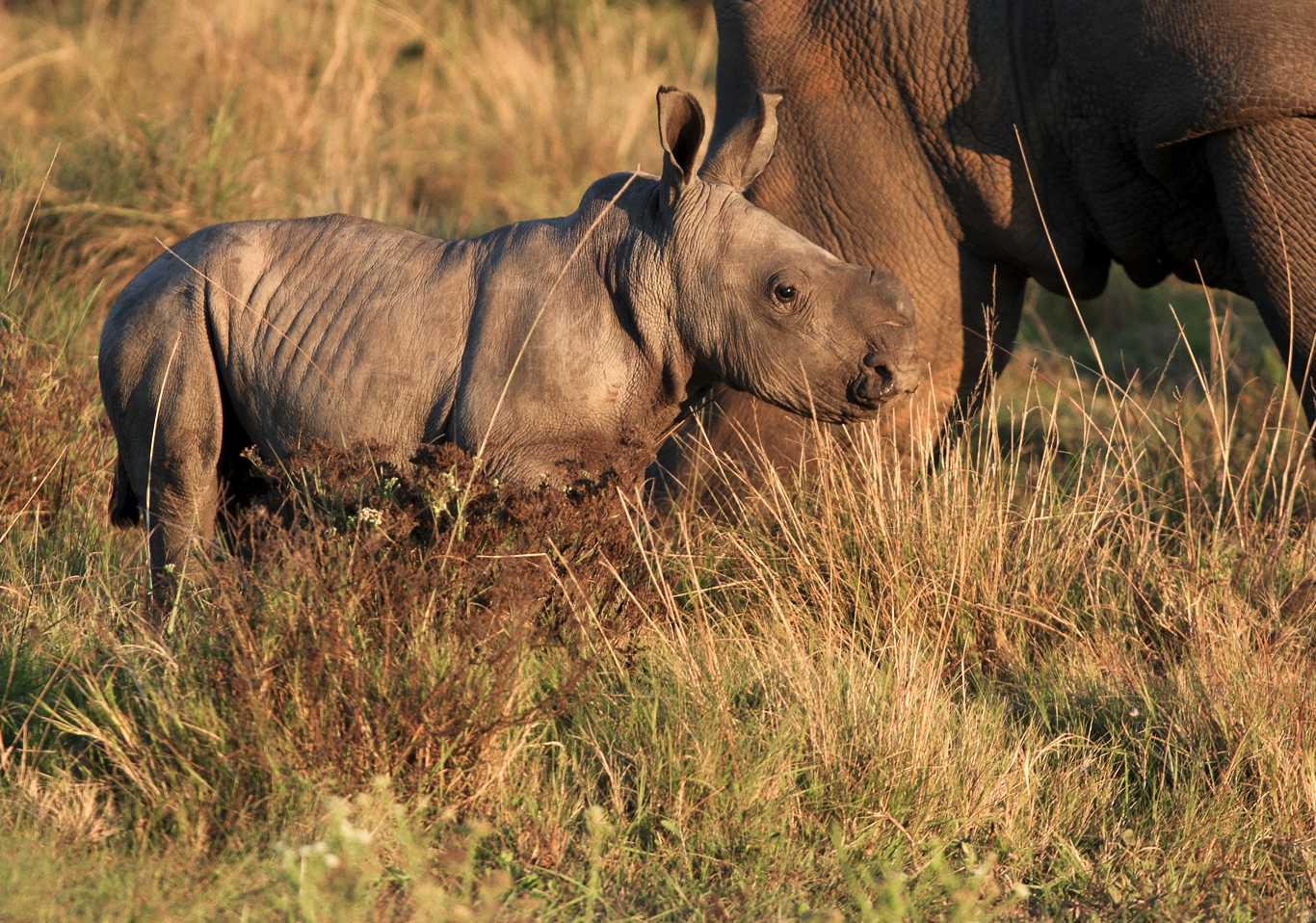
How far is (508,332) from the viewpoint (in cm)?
347

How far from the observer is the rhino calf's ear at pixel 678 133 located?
11.0 ft

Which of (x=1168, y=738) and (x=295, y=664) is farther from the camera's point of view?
(x=1168, y=738)

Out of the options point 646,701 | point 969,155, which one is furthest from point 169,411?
point 969,155

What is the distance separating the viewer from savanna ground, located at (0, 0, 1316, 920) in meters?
2.96

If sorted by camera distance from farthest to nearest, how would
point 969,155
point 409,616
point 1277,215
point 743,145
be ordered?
point 969,155
point 1277,215
point 743,145
point 409,616

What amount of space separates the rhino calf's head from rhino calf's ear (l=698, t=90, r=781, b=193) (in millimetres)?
157

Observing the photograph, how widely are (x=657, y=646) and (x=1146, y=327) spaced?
6074 millimetres

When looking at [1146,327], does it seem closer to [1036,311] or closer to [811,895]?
[1036,311]

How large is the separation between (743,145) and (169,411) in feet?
5.32

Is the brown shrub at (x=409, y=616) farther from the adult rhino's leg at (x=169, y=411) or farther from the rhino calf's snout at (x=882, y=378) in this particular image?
the rhino calf's snout at (x=882, y=378)

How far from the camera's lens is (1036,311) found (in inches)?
357

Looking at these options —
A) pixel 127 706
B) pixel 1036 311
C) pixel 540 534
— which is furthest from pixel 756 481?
pixel 1036 311

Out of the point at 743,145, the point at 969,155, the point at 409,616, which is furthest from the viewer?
the point at 969,155

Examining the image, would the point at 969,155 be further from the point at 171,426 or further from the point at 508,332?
the point at 171,426
